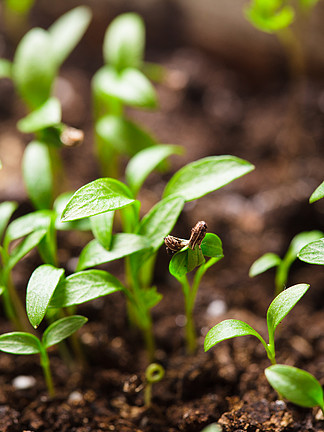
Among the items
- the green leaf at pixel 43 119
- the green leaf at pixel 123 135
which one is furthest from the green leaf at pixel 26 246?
the green leaf at pixel 123 135

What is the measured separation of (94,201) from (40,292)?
184 mm

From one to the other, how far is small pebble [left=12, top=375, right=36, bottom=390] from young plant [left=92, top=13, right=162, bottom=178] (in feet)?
1.88

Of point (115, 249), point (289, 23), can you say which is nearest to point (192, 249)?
point (115, 249)

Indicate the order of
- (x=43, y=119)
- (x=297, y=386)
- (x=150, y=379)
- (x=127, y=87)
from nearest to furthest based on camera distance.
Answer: (x=297, y=386) < (x=150, y=379) < (x=43, y=119) < (x=127, y=87)

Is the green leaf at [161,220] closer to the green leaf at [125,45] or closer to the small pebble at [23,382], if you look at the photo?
the small pebble at [23,382]

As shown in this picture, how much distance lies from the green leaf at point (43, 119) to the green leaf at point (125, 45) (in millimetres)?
242

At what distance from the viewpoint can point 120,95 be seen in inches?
47.3

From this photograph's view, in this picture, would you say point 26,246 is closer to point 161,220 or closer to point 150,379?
point 161,220

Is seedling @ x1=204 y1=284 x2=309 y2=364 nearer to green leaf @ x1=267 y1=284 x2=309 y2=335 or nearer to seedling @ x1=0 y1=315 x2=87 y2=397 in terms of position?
green leaf @ x1=267 y1=284 x2=309 y2=335

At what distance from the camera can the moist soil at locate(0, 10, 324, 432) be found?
99 cm

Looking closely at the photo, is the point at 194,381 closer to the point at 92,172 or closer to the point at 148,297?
the point at 148,297

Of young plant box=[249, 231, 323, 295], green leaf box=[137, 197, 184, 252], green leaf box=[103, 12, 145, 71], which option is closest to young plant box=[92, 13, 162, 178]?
green leaf box=[103, 12, 145, 71]

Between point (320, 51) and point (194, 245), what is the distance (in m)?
1.25

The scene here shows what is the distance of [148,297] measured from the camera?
1.00 metres
